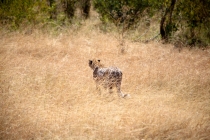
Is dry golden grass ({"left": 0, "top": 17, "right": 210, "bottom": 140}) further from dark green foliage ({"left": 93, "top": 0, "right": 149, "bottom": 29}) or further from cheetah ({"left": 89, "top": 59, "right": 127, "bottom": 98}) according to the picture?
dark green foliage ({"left": 93, "top": 0, "right": 149, "bottom": 29})

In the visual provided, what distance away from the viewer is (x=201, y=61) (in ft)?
27.0

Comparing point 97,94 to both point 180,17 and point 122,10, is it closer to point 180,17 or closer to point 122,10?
point 122,10

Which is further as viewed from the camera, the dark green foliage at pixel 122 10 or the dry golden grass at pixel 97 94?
the dark green foliage at pixel 122 10

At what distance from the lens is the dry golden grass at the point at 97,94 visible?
4.23 m

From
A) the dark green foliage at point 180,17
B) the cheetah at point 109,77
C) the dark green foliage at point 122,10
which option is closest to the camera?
the cheetah at point 109,77

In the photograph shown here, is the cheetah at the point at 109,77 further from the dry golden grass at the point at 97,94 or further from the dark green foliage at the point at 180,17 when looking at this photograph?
the dark green foliage at the point at 180,17

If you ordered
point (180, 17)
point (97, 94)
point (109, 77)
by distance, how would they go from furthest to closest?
1. point (180, 17)
2. point (97, 94)
3. point (109, 77)

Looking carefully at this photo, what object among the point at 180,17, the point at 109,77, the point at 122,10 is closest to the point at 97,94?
the point at 109,77

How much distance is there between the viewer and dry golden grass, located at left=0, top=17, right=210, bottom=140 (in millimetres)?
4227

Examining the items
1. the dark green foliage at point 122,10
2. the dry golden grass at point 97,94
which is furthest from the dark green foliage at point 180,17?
the dry golden grass at point 97,94

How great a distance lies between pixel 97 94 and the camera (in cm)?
543

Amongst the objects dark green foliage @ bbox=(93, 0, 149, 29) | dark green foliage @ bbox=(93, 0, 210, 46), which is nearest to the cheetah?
dark green foliage @ bbox=(93, 0, 210, 46)

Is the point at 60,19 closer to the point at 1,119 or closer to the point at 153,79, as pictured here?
the point at 153,79

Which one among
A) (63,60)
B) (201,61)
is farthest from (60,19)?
(201,61)
